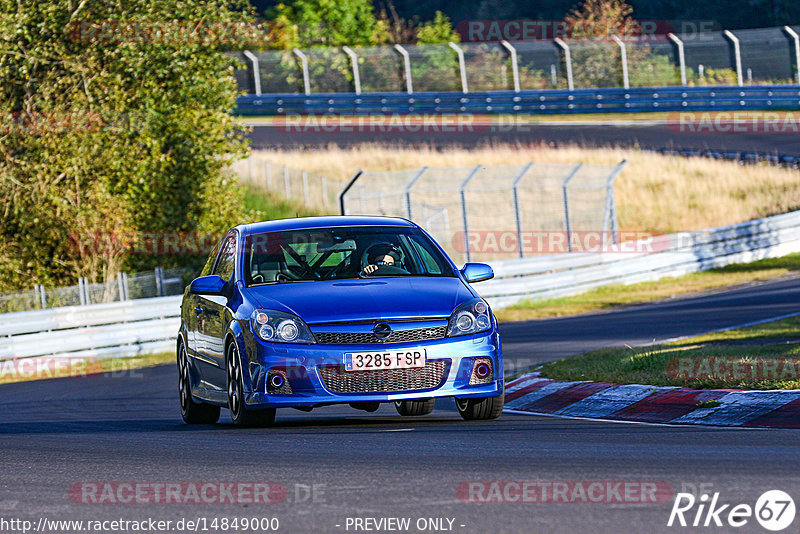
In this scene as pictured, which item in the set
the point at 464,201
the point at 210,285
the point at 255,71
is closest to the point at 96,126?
the point at 464,201

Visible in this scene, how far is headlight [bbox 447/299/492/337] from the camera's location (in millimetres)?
9234

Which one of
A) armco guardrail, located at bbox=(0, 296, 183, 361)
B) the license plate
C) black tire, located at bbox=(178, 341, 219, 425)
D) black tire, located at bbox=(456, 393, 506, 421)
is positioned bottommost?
armco guardrail, located at bbox=(0, 296, 183, 361)

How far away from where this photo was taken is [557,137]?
4431 cm

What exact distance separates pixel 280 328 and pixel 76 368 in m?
12.8

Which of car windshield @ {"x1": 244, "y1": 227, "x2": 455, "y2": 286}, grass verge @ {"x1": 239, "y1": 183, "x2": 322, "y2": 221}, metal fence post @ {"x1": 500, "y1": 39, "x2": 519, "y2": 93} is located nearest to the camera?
car windshield @ {"x1": 244, "y1": 227, "x2": 455, "y2": 286}

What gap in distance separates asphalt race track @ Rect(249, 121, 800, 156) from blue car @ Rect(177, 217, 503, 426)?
3181cm

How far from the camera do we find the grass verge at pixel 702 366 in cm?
1013

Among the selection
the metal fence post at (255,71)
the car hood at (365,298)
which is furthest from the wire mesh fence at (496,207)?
the car hood at (365,298)

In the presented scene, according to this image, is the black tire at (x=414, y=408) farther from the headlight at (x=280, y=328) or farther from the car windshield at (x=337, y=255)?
the headlight at (x=280, y=328)

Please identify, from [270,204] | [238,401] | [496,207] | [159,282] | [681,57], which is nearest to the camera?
[238,401]

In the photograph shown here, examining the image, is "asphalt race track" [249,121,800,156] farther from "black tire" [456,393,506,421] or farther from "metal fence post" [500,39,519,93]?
"black tire" [456,393,506,421]

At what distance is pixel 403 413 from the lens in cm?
1113

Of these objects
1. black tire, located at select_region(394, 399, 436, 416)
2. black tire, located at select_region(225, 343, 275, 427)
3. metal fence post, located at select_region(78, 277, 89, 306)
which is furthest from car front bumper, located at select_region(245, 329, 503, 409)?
metal fence post, located at select_region(78, 277, 89, 306)

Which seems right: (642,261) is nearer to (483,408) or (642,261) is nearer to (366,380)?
(483,408)
